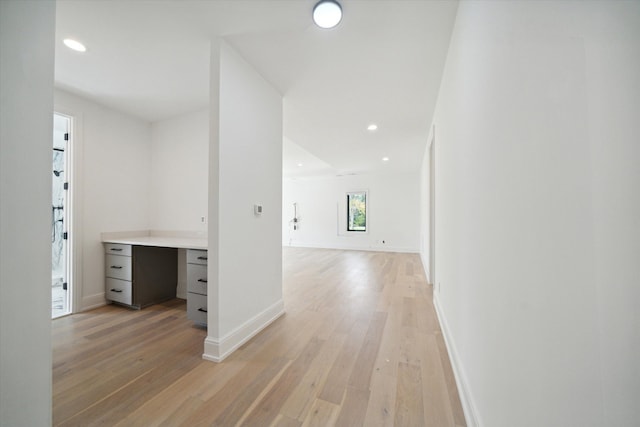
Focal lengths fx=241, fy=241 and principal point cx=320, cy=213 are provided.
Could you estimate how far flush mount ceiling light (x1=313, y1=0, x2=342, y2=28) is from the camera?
5.01 ft

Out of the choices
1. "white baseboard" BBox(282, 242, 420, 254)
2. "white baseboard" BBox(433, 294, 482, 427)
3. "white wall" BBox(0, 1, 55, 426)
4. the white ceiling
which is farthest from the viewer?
"white baseboard" BBox(282, 242, 420, 254)

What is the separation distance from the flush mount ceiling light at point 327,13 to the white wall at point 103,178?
3073mm

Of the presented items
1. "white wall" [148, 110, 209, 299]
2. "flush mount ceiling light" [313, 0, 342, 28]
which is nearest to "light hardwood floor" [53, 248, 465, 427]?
"white wall" [148, 110, 209, 299]

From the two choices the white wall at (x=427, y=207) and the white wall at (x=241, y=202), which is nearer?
the white wall at (x=241, y=202)

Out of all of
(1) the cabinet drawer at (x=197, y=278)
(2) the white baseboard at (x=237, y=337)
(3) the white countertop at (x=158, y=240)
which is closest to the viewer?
(2) the white baseboard at (x=237, y=337)

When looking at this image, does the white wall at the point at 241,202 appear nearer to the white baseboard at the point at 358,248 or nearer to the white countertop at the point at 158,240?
the white countertop at the point at 158,240

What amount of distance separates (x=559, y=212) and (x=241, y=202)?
2.02m

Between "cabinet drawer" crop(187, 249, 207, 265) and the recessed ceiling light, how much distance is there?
76.6 inches

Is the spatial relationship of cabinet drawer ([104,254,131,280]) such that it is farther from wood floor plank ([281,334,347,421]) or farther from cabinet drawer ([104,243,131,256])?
wood floor plank ([281,334,347,421])

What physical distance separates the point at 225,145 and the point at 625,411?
2193mm

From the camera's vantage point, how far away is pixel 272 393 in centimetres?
150

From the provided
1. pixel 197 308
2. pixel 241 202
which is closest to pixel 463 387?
pixel 241 202

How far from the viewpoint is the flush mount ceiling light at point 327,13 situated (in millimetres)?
1528

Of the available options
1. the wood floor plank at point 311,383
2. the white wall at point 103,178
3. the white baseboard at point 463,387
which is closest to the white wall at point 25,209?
the wood floor plank at point 311,383
